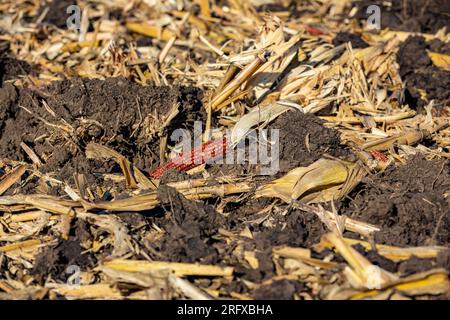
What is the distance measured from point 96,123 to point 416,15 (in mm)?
3431

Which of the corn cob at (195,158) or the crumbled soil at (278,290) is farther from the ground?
the corn cob at (195,158)

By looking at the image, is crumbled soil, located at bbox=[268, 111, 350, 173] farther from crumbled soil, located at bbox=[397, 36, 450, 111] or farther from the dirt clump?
crumbled soil, located at bbox=[397, 36, 450, 111]

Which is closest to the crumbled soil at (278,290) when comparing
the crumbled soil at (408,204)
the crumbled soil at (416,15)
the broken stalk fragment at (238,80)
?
the crumbled soil at (408,204)

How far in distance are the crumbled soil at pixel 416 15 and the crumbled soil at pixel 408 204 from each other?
7.96 ft

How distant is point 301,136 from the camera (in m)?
4.12

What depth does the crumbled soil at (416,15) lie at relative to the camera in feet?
20.0

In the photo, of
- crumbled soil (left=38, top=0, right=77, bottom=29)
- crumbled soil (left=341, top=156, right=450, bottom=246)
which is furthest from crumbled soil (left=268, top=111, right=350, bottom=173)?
crumbled soil (left=38, top=0, right=77, bottom=29)

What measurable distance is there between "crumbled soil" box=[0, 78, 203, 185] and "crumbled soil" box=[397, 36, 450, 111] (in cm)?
175

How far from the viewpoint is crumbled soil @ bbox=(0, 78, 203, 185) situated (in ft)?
13.6

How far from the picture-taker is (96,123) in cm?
412

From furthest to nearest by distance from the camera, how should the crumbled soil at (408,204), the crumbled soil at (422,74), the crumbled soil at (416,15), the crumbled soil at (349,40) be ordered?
the crumbled soil at (416,15) → the crumbled soil at (349,40) → the crumbled soil at (422,74) → the crumbled soil at (408,204)

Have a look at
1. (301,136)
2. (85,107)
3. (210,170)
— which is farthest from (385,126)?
(85,107)

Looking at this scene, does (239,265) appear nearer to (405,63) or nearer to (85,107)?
(85,107)

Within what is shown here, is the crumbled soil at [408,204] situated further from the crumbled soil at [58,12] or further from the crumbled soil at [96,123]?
the crumbled soil at [58,12]
